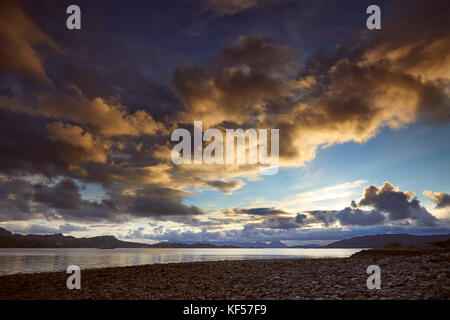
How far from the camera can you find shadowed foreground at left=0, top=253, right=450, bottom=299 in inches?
521

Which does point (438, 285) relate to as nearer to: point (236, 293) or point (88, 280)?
point (236, 293)

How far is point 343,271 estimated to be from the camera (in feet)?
61.3

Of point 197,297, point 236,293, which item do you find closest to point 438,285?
point 236,293

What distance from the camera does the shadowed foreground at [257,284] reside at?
43.4 feet

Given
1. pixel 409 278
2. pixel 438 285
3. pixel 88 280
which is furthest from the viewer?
pixel 88 280

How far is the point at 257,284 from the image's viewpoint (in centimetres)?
1758

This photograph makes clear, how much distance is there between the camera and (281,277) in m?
A: 19.0

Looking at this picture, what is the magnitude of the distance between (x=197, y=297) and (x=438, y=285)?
38.4 feet
